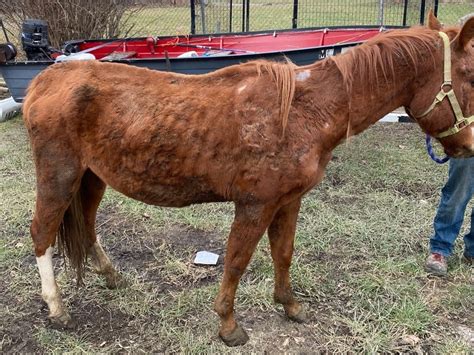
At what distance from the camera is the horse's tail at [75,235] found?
281 cm

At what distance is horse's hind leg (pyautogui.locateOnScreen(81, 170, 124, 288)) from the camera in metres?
2.93

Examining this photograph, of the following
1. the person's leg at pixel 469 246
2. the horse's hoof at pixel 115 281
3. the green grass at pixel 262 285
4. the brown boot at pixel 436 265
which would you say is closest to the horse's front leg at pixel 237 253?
the green grass at pixel 262 285

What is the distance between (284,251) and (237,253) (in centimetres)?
42

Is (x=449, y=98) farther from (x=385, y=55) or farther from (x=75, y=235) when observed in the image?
(x=75, y=235)

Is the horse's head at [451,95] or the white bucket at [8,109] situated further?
the white bucket at [8,109]

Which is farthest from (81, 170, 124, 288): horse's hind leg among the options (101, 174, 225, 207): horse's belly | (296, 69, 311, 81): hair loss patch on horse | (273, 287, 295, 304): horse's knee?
(296, 69, 311, 81): hair loss patch on horse

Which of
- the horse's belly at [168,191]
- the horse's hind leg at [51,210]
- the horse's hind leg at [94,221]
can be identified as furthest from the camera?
the horse's hind leg at [94,221]

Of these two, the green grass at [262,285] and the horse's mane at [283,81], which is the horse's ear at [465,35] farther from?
the green grass at [262,285]

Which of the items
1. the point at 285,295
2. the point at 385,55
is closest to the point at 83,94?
the point at 385,55

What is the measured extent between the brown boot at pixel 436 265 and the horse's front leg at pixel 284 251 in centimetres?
107

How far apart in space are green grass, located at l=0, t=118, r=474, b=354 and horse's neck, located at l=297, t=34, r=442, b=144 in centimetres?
126

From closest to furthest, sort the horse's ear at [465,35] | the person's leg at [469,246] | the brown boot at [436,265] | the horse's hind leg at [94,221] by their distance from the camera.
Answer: the horse's ear at [465,35]
the horse's hind leg at [94,221]
the brown boot at [436,265]
the person's leg at [469,246]

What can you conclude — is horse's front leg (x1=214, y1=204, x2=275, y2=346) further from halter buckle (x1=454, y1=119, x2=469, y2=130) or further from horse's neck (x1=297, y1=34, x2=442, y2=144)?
halter buckle (x1=454, y1=119, x2=469, y2=130)

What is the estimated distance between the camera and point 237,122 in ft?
7.25
